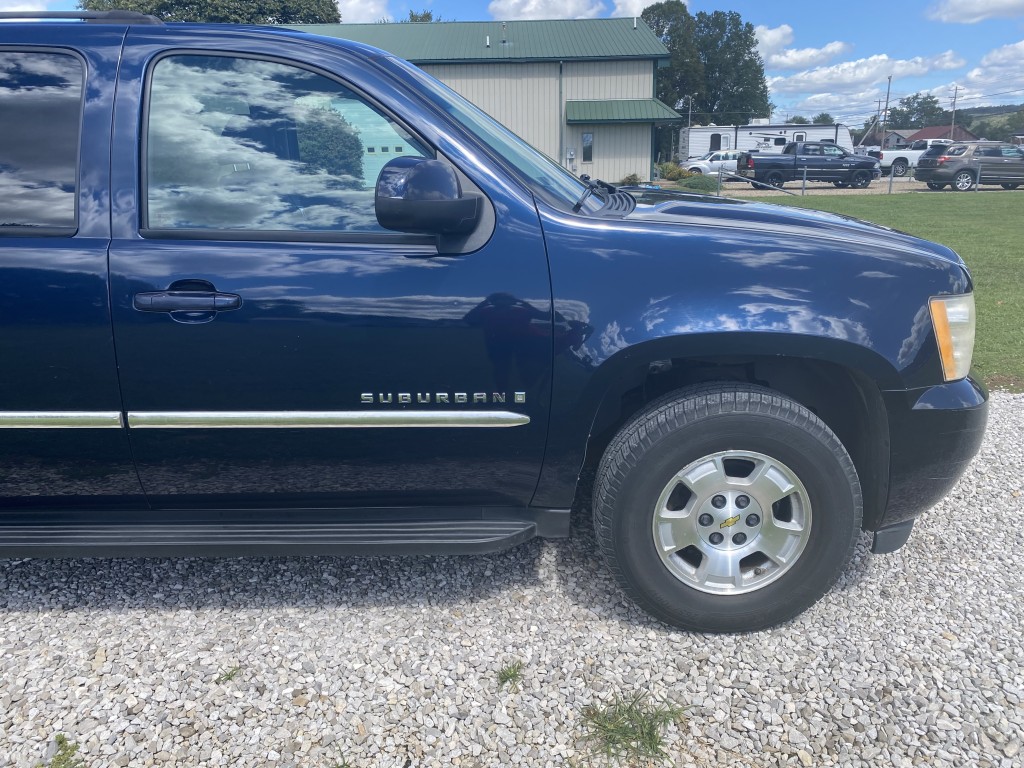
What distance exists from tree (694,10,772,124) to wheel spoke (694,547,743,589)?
92365mm

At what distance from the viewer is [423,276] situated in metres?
2.36

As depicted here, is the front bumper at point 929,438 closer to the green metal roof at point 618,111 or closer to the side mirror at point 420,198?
the side mirror at point 420,198

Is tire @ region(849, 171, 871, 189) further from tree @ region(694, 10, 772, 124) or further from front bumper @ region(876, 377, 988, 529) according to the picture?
tree @ region(694, 10, 772, 124)

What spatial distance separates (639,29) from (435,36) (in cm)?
895

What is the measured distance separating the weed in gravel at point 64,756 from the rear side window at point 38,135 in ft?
5.06

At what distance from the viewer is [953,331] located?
2533 millimetres

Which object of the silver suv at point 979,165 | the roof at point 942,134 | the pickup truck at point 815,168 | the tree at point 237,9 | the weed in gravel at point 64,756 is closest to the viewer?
the weed in gravel at point 64,756

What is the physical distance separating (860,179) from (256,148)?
29681 millimetres

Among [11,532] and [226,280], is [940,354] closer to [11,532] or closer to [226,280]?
[226,280]

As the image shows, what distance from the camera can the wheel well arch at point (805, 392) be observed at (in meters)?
2.59

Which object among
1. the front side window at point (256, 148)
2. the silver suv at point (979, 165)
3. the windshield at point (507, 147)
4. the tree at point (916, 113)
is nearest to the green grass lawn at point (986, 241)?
the silver suv at point (979, 165)

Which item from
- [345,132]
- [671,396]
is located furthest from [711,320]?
[345,132]

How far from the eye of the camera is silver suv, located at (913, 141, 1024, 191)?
2567cm

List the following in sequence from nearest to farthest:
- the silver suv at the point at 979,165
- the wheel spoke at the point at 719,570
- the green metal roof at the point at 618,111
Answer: the wheel spoke at the point at 719,570 < the silver suv at the point at 979,165 < the green metal roof at the point at 618,111
